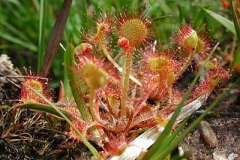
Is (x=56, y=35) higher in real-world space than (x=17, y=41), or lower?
higher

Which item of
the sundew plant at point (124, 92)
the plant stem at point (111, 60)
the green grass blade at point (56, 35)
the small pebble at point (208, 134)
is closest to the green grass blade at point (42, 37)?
the green grass blade at point (56, 35)

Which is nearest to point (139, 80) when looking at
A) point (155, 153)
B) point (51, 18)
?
point (155, 153)

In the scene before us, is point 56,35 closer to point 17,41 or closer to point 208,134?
point 208,134

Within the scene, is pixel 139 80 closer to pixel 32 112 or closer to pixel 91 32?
pixel 91 32

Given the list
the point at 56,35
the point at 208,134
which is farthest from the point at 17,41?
the point at 208,134

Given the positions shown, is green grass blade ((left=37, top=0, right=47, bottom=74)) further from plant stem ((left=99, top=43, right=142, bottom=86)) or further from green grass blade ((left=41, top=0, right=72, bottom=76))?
plant stem ((left=99, top=43, right=142, bottom=86))

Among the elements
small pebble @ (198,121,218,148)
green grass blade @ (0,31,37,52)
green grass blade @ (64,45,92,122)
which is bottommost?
small pebble @ (198,121,218,148)

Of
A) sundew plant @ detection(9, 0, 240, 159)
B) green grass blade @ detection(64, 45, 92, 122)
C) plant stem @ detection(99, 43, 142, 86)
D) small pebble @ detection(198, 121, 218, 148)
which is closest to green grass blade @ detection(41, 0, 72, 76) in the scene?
sundew plant @ detection(9, 0, 240, 159)
